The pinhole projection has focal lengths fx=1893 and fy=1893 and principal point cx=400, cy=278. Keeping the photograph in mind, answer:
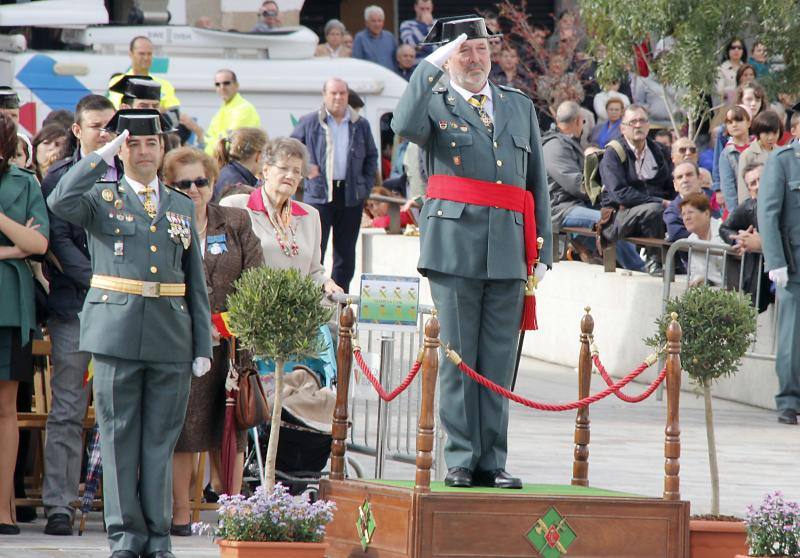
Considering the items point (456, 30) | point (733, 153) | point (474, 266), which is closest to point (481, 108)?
point (456, 30)

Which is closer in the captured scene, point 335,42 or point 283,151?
point 283,151

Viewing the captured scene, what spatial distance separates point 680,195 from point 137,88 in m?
6.31

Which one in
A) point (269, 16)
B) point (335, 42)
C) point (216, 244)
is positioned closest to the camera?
point (216, 244)

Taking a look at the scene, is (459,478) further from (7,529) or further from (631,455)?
(631,455)

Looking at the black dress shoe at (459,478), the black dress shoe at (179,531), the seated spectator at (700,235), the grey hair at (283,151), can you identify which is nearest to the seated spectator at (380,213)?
the seated spectator at (700,235)

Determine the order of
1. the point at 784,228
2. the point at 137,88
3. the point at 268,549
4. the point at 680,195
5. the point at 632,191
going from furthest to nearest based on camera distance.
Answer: the point at 632,191 < the point at 680,195 < the point at 784,228 < the point at 137,88 < the point at 268,549

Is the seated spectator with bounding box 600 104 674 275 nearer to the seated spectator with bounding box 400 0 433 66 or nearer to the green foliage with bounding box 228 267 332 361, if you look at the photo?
the green foliage with bounding box 228 267 332 361

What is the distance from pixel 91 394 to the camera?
9492 mm

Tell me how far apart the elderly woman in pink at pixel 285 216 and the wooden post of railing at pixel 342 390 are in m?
1.45

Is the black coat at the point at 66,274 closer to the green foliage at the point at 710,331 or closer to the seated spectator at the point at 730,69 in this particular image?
the green foliage at the point at 710,331

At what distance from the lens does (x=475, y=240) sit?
8430mm

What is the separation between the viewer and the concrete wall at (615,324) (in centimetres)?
1423

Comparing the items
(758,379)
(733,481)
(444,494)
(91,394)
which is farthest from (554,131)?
(444,494)

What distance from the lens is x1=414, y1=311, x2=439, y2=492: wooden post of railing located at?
795 centimetres
